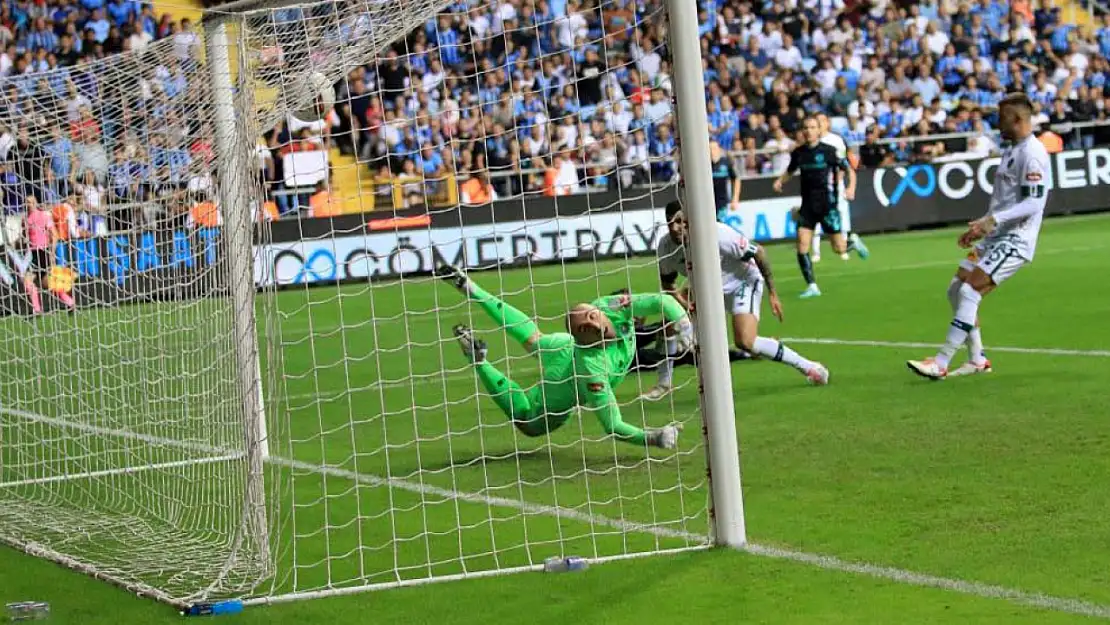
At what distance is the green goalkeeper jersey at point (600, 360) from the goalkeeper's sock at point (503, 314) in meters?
0.15

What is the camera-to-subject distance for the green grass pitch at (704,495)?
19.6ft

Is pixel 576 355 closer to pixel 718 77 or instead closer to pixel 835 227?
pixel 835 227

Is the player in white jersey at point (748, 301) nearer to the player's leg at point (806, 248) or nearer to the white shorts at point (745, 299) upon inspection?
the white shorts at point (745, 299)

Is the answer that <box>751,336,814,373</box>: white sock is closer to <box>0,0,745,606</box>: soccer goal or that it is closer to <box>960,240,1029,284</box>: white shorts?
<box>0,0,745,606</box>: soccer goal

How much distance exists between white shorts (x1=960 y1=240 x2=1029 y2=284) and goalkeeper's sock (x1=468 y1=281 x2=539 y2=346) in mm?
3563

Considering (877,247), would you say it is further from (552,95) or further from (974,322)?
(974,322)

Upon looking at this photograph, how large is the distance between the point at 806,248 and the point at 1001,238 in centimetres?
703

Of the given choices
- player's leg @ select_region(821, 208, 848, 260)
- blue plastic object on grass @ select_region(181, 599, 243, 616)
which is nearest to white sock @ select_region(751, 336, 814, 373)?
blue plastic object on grass @ select_region(181, 599, 243, 616)

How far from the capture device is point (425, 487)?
8.48 m

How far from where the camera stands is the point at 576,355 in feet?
29.1

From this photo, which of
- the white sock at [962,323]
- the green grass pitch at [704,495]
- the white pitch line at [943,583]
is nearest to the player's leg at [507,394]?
the green grass pitch at [704,495]

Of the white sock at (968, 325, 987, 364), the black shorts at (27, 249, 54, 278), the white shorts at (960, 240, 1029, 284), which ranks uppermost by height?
the black shorts at (27, 249, 54, 278)

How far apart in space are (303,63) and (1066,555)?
394cm

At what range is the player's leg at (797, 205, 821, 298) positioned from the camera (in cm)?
1809
